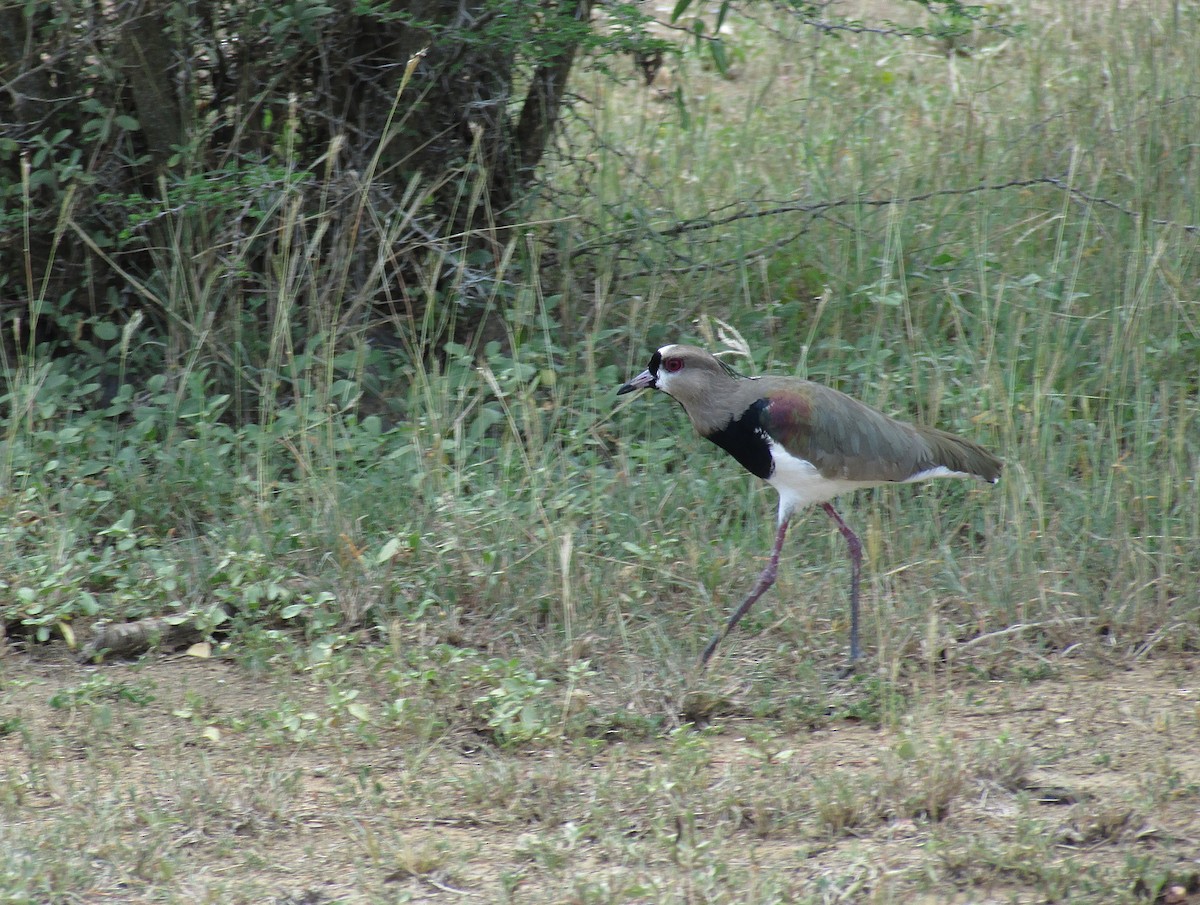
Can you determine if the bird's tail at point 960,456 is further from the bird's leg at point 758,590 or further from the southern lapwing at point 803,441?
the bird's leg at point 758,590

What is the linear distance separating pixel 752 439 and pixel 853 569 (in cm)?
52

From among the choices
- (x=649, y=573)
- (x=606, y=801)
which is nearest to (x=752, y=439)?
(x=649, y=573)

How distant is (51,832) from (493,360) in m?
2.44

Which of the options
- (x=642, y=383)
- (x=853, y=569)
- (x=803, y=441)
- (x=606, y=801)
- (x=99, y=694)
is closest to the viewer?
(x=606, y=801)

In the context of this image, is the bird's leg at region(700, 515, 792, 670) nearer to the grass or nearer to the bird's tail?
the grass

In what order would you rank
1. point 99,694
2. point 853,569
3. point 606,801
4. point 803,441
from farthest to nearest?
point 853,569 < point 803,441 < point 99,694 < point 606,801

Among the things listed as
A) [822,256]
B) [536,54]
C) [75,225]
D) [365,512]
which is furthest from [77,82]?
[822,256]

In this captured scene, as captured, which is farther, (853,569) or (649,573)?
(649,573)

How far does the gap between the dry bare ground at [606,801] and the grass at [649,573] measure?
12 mm

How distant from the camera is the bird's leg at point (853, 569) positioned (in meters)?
4.23

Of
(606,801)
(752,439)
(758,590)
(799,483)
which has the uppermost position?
(752,439)

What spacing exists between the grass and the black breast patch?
0.43 m

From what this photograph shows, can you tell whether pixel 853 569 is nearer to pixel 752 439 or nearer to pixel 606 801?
pixel 752 439

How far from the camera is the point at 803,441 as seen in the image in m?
4.24
